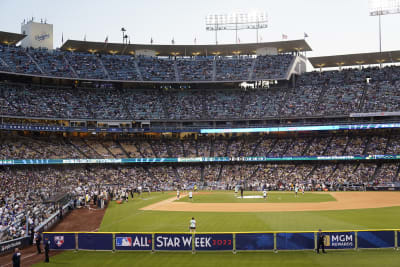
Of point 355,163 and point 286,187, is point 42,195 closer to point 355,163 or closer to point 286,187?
point 286,187

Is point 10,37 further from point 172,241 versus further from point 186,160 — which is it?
point 172,241

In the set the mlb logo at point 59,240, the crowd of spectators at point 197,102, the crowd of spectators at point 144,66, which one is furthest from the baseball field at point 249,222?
the crowd of spectators at point 144,66

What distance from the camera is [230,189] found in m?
61.7

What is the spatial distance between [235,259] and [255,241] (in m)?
1.79

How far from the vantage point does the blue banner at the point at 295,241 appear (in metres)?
20.8

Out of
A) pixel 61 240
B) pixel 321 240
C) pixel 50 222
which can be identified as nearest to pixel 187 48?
pixel 50 222

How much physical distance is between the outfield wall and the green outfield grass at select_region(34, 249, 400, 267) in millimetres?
337

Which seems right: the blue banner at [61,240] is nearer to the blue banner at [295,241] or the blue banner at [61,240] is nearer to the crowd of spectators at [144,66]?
the blue banner at [295,241]

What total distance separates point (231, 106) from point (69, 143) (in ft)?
104

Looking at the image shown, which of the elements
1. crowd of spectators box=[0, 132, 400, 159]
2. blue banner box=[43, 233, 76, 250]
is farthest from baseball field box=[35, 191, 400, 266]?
crowd of spectators box=[0, 132, 400, 159]

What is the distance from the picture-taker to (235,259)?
19.7 m

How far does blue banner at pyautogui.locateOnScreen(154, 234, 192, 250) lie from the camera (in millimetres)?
21281

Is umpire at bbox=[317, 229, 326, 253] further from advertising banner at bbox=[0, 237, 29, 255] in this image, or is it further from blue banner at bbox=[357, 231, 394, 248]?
advertising banner at bbox=[0, 237, 29, 255]

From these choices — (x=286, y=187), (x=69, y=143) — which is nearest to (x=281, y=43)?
(x=286, y=187)
